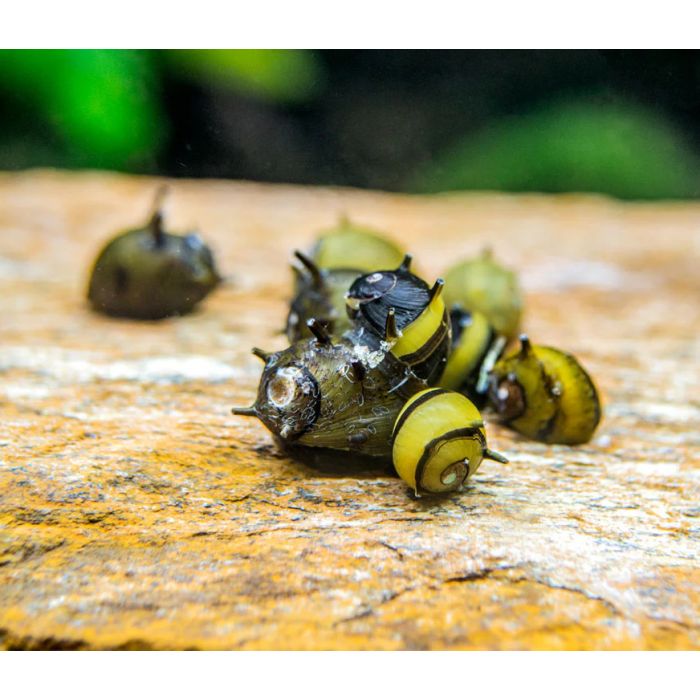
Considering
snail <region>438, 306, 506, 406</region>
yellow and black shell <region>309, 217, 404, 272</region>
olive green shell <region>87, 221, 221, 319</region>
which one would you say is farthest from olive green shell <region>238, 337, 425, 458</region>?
olive green shell <region>87, 221, 221, 319</region>

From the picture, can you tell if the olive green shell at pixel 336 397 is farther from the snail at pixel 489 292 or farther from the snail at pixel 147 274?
the snail at pixel 147 274

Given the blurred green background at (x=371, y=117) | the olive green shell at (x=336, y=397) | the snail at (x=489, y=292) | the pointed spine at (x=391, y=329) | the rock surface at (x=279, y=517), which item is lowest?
the rock surface at (x=279, y=517)

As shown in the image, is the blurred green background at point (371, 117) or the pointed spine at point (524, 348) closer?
the pointed spine at point (524, 348)

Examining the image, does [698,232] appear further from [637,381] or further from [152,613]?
[152,613]

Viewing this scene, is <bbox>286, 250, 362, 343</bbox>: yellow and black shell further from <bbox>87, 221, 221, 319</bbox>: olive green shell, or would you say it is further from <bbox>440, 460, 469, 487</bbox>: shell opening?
<bbox>87, 221, 221, 319</bbox>: olive green shell

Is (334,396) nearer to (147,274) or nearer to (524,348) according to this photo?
(524,348)

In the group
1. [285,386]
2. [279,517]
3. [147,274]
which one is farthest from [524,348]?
[147,274]

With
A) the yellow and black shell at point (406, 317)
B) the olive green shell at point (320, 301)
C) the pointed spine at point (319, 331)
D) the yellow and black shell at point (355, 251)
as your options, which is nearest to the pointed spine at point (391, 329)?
the yellow and black shell at point (406, 317)
